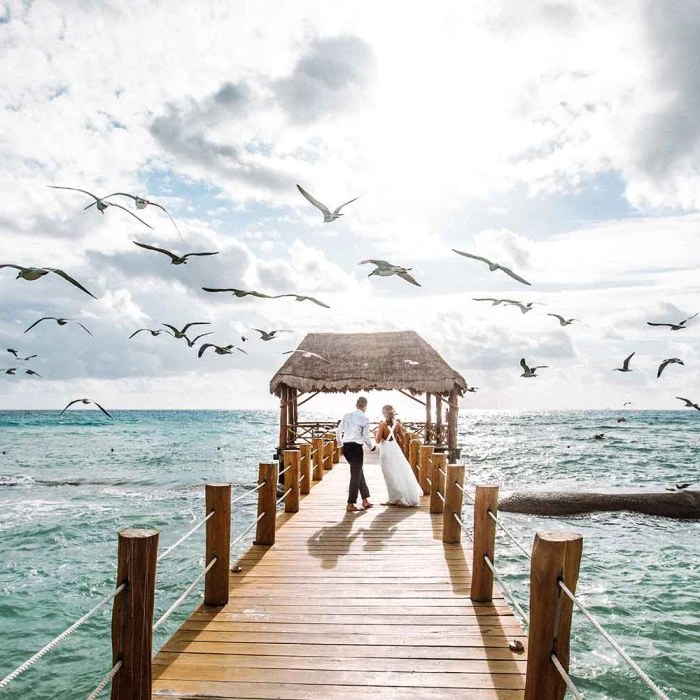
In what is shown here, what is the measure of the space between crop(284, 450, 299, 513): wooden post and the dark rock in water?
10280mm

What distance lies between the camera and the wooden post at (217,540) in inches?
203

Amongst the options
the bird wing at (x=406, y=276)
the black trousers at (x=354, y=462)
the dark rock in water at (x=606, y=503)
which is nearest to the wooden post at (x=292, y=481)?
the black trousers at (x=354, y=462)

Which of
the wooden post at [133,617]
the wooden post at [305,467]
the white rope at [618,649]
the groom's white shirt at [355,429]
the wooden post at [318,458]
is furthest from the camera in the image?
the wooden post at [318,458]

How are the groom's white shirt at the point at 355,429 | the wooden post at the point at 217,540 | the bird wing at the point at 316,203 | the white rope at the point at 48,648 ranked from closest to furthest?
the white rope at the point at 48,648 → the wooden post at the point at 217,540 → the bird wing at the point at 316,203 → the groom's white shirt at the point at 355,429

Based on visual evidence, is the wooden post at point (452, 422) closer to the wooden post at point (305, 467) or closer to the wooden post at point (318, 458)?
the wooden post at point (318, 458)

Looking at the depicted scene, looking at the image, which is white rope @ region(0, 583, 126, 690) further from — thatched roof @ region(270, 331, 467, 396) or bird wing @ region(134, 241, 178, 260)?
thatched roof @ region(270, 331, 467, 396)

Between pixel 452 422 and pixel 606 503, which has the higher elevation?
pixel 452 422

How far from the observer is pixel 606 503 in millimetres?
17812

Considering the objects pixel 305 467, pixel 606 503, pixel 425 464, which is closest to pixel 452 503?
pixel 425 464

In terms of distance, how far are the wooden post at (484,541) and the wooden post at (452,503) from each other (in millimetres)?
1544

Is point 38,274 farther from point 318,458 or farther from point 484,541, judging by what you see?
point 318,458

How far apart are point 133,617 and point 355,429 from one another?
19.5 feet

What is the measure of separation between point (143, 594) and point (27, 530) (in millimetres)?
15539

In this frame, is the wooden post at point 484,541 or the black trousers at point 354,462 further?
the black trousers at point 354,462
